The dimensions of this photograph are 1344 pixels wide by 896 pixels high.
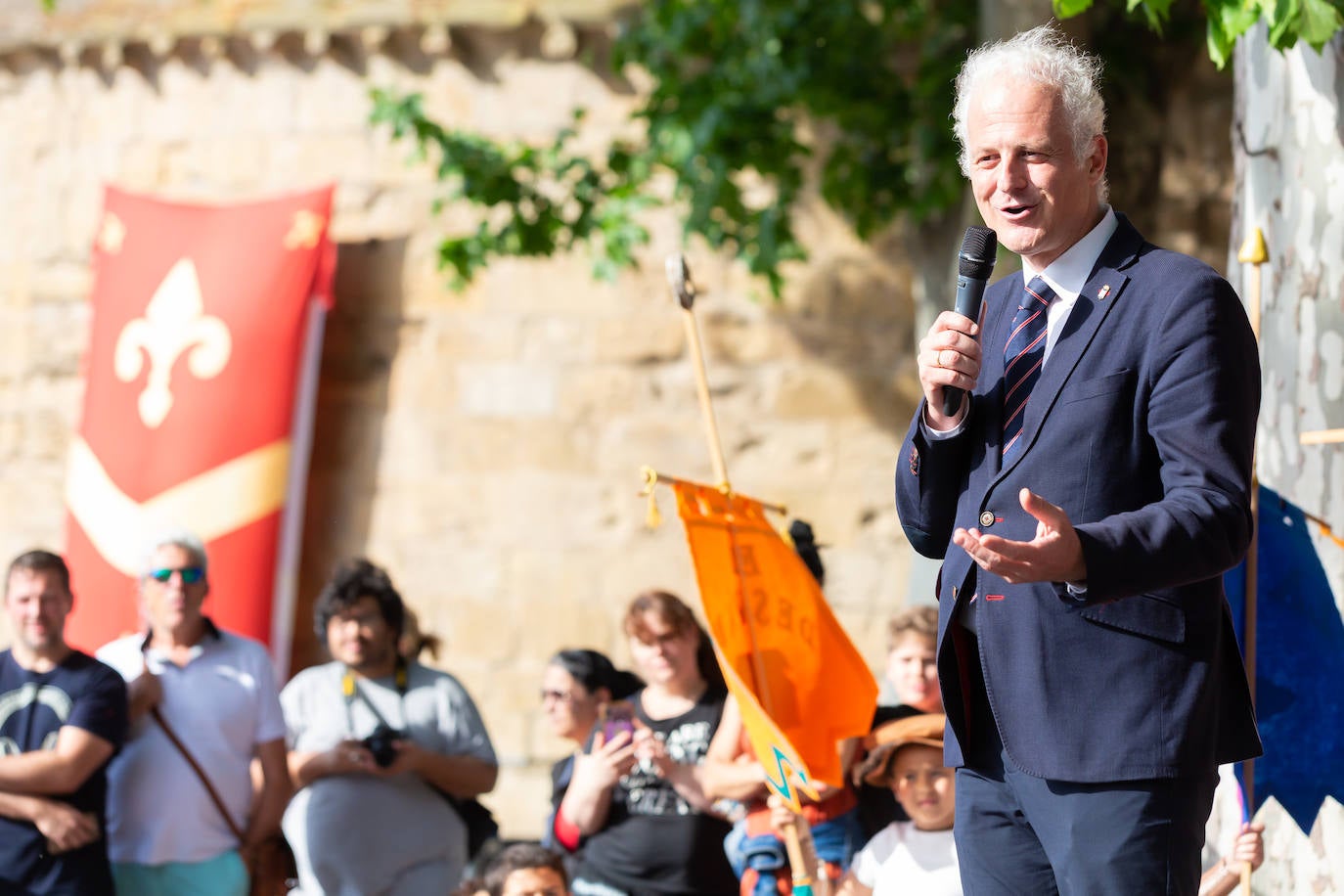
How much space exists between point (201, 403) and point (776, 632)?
15.8 feet

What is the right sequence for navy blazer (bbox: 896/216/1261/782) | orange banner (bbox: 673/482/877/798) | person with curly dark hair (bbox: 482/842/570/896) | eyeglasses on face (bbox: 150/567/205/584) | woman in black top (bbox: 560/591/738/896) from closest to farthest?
navy blazer (bbox: 896/216/1261/782) → orange banner (bbox: 673/482/877/798) → person with curly dark hair (bbox: 482/842/570/896) → woman in black top (bbox: 560/591/738/896) → eyeglasses on face (bbox: 150/567/205/584)

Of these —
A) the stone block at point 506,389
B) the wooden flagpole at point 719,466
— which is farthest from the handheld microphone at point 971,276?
the stone block at point 506,389

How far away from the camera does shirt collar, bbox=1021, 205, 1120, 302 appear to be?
6.47 ft

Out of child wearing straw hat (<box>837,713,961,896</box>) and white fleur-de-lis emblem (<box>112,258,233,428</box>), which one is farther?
white fleur-de-lis emblem (<box>112,258,233,428</box>)

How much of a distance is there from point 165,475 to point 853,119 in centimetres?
372

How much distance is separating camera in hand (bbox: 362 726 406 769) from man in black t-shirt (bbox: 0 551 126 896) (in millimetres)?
705

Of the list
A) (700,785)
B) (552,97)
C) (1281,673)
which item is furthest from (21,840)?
(552,97)

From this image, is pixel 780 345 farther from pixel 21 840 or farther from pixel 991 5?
pixel 21 840

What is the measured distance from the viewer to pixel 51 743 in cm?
442

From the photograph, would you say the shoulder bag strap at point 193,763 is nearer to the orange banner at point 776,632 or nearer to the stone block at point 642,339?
the orange banner at point 776,632

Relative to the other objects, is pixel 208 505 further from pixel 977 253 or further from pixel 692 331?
pixel 977 253

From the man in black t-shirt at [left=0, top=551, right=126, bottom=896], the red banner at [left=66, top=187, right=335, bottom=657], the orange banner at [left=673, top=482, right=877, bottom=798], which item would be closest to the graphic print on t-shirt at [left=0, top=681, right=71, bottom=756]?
the man in black t-shirt at [left=0, top=551, right=126, bottom=896]

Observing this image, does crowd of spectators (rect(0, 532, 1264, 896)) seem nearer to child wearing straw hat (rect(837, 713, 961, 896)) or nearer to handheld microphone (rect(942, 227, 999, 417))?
child wearing straw hat (rect(837, 713, 961, 896))

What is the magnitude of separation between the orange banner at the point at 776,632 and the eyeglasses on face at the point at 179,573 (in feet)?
6.37
